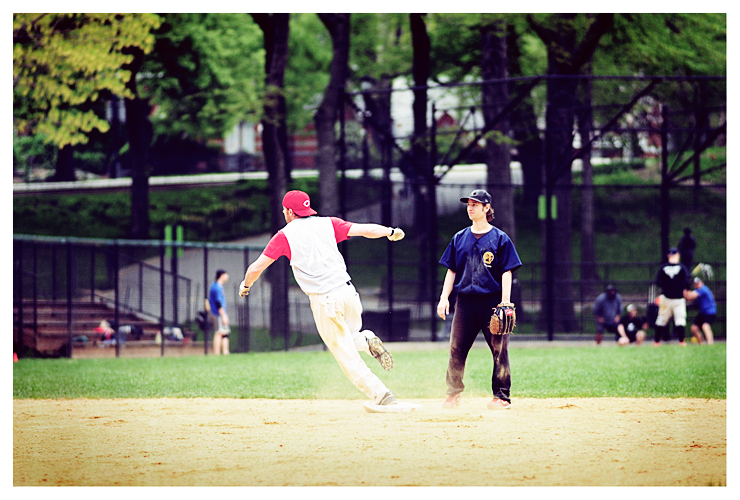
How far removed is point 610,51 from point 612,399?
15.9 meters

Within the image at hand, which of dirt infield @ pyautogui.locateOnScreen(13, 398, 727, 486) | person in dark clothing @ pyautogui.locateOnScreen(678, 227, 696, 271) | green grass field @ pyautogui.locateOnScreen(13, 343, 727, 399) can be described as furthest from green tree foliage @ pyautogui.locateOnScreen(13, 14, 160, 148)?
person in dark clothing @ pyautogui.locateOnScreen(678, 227, 696, 271)

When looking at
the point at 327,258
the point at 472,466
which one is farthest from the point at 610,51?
the point at 472,466

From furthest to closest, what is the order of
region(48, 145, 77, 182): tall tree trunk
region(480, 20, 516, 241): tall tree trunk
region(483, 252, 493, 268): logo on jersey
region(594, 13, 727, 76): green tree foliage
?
region(48, 145, 77, 182): tall tree trunk < region(594, 13, 727, 76): green tree foliage < region(480, 20, 516, 241): tall tree trunk < region(483, 252, 493, 268): logo on jersey

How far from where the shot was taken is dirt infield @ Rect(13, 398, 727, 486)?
607 centimetres

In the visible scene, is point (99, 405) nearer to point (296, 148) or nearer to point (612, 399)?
point (612, 399)

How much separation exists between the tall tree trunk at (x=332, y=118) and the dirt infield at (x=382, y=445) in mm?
10597

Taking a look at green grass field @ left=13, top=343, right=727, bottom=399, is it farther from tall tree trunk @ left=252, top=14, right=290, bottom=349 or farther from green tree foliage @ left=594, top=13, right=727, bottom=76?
green tree foliage @ left=594, top=13, right=727, bottom=76

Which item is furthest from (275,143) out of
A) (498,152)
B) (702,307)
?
(702,307)

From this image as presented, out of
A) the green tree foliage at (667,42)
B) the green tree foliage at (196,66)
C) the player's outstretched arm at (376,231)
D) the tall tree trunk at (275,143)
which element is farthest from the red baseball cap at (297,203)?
the green tree foliage at (667,42)

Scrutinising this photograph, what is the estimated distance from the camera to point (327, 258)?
7703 millimetres

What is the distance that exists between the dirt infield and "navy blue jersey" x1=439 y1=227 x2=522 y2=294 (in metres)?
1.21

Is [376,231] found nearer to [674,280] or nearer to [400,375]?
[400,375]

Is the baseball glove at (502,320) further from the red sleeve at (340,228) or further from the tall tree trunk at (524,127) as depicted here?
the tall tree trunk at (524,127)

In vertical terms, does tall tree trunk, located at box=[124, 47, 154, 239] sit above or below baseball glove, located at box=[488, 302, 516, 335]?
above
